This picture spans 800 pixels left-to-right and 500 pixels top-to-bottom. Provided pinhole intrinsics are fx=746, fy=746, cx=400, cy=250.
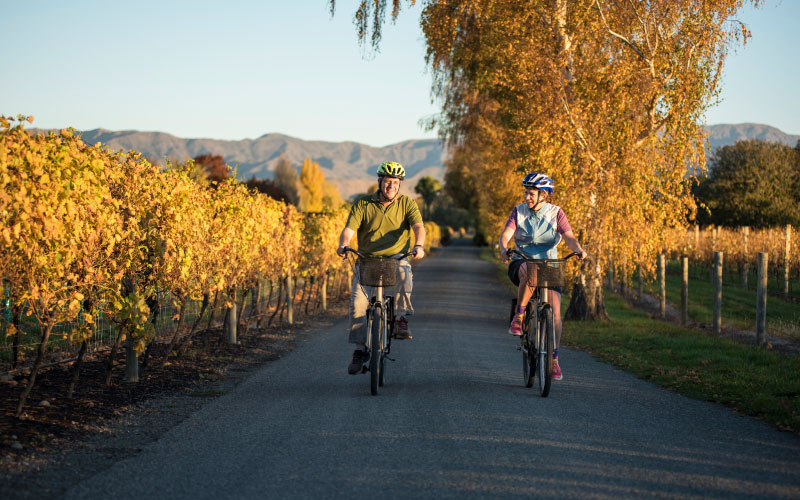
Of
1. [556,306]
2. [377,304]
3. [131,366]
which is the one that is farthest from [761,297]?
[131,366]

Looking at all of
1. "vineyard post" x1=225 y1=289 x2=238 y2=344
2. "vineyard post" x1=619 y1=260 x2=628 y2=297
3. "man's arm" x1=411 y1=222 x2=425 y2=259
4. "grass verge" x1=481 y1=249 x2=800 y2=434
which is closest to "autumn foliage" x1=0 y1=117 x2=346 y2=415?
"vineyard post" x1=225 y1=289 x2=238 y2=344

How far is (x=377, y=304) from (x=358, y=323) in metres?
0.36

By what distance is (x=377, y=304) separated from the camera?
26.0 feet

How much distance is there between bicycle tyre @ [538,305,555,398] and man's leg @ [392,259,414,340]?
4.79 ft

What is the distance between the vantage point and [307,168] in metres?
104

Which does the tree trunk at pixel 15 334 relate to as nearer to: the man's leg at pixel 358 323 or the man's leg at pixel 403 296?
the man's leg at pixel 358 323

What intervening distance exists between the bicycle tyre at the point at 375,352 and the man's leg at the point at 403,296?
454 millimetres

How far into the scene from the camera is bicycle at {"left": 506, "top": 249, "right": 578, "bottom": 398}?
24.7 ft

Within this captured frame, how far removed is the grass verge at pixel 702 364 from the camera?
7.22 meters

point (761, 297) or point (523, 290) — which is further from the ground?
point (523, 290)

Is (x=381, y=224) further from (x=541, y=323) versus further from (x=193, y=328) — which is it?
(x=193, y=328)

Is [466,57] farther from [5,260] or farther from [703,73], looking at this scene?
[5,260]

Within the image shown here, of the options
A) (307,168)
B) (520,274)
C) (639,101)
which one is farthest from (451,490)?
(307,168)

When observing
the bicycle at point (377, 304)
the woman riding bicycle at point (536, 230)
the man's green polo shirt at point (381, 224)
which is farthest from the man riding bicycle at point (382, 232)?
the woman riding bicycle at point (536, 230)
